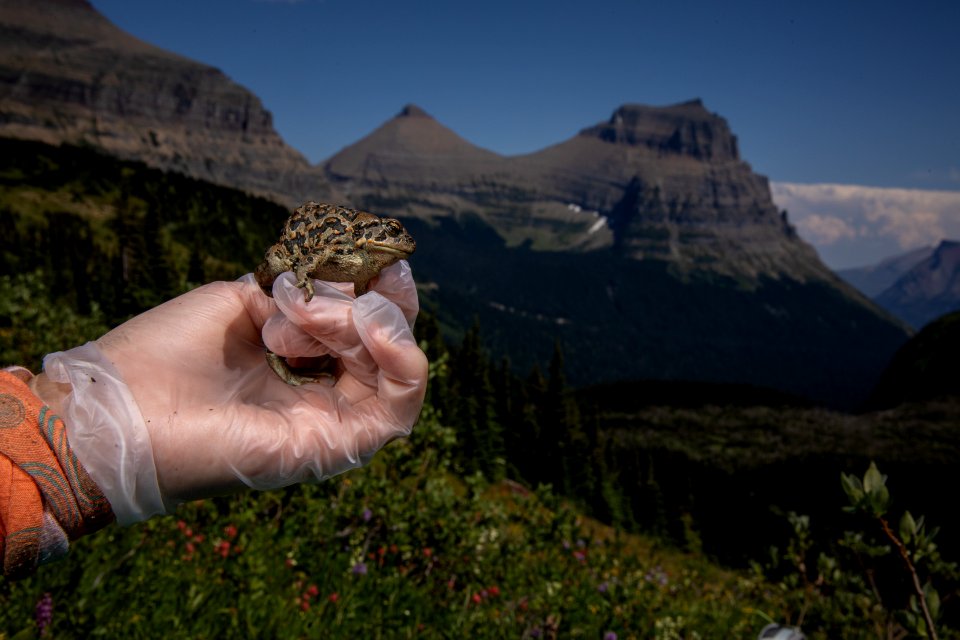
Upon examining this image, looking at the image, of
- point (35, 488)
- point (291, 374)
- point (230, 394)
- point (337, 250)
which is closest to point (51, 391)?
point (35, 488)

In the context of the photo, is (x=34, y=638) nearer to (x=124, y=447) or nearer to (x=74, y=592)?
(x=74, y=592)

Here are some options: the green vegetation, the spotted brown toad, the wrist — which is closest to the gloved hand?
the wrist

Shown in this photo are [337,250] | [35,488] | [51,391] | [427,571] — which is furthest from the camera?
[427,571]

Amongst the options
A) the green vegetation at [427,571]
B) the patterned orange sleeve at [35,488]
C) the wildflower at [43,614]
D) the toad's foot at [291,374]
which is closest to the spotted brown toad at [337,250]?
the toad's foot at [291,374]

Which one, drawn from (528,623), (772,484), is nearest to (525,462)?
(772,484)

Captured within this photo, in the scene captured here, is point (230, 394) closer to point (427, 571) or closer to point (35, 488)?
point (35, 488)

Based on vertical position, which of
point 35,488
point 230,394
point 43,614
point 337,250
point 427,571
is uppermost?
point 337,250

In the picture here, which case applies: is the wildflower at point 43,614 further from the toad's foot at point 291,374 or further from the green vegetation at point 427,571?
the toad's foot at point 291,374
